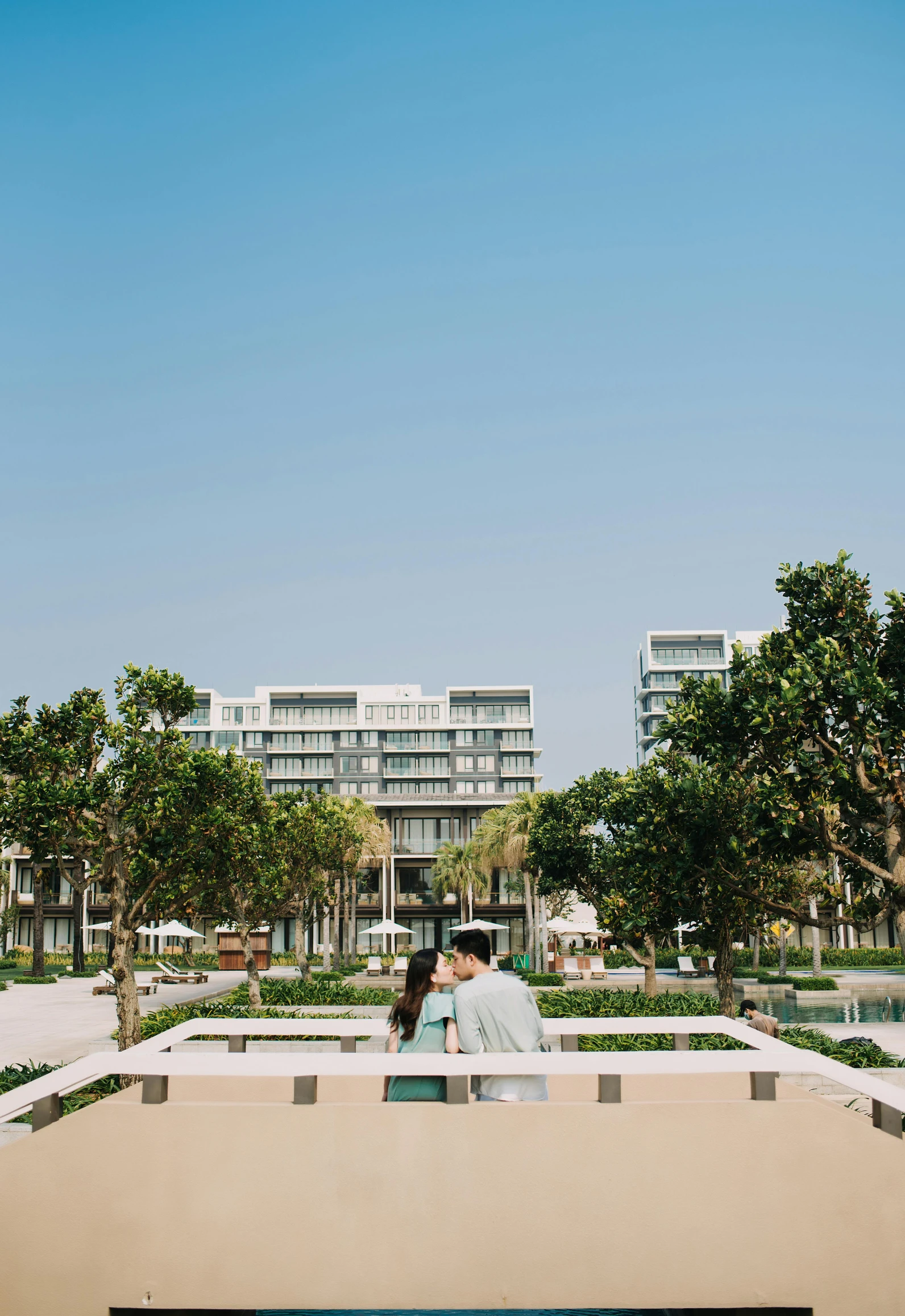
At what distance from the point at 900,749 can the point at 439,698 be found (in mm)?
69388

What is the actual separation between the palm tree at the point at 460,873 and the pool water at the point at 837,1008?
989 inches

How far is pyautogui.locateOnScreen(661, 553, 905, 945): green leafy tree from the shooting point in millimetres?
12484

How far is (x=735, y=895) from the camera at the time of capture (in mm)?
15227

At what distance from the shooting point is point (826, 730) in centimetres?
1303

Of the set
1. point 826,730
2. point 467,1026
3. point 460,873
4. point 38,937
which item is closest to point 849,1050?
point 826,730

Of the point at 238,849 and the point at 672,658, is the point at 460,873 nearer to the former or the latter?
the point at 238,849

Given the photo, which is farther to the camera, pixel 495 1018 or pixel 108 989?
pixel 108 989

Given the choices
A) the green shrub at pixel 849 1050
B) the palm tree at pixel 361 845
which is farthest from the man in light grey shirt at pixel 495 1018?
the palm tree at pixel 361 845

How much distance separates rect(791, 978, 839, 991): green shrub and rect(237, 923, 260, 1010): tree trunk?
16781 mm

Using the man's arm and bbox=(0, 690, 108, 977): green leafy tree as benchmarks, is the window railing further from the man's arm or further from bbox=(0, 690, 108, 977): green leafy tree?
bbox=(0, 690, 108, 977): green leafy tree

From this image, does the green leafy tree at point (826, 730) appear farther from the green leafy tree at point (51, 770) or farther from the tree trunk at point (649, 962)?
the tree trunk at point (649, 962)

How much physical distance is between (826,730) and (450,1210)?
387 inches

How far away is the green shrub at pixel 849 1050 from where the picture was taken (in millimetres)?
12273

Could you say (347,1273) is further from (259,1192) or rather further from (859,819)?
(859,819)
